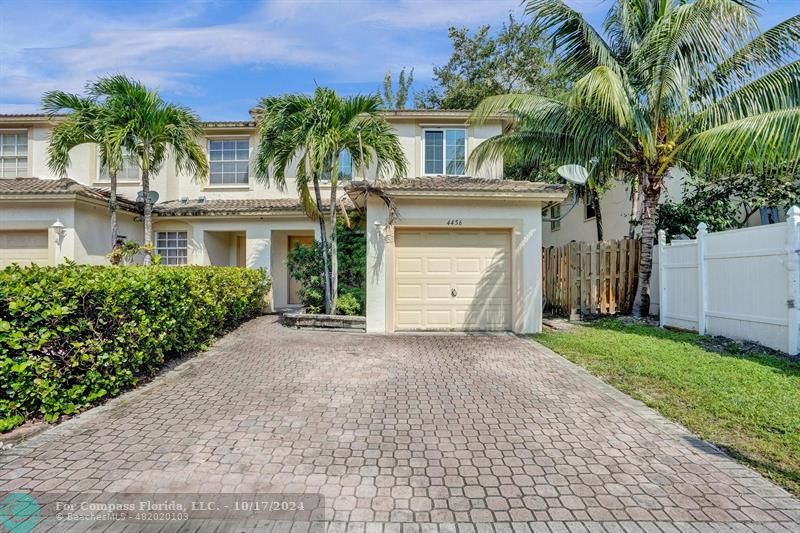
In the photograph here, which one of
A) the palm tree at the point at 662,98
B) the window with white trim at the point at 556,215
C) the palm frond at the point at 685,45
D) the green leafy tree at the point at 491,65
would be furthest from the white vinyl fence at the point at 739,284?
the green leafy tree at the point at 491,65

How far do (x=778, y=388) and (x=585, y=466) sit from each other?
3841 millimetres

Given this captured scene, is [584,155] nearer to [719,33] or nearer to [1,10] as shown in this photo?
[719,33]

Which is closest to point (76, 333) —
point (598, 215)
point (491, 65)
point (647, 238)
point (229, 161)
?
point (229, 161)

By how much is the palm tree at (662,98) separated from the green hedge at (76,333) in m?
8.83

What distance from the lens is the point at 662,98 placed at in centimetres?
953

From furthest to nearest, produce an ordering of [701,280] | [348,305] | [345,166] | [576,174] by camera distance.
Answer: [345,166], [348,305], [576,174], [701,280]

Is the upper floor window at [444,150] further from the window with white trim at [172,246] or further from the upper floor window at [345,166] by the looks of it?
the window with white trim at [172,246]

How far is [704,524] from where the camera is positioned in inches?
110

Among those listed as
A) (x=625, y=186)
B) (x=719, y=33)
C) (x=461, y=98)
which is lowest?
(x=625, y=186)

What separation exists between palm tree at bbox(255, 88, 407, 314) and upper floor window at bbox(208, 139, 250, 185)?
5.05m

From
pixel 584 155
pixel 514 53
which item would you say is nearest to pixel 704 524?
pixel 584 155

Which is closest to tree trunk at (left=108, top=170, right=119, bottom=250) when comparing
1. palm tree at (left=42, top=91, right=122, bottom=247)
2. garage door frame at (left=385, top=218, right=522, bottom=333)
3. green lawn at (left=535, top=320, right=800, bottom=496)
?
palm tree at (left=42, top=91, right=122, bottom=247)

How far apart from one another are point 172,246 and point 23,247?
3.81m

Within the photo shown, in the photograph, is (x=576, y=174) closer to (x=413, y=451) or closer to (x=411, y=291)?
(x=411, y=291)
